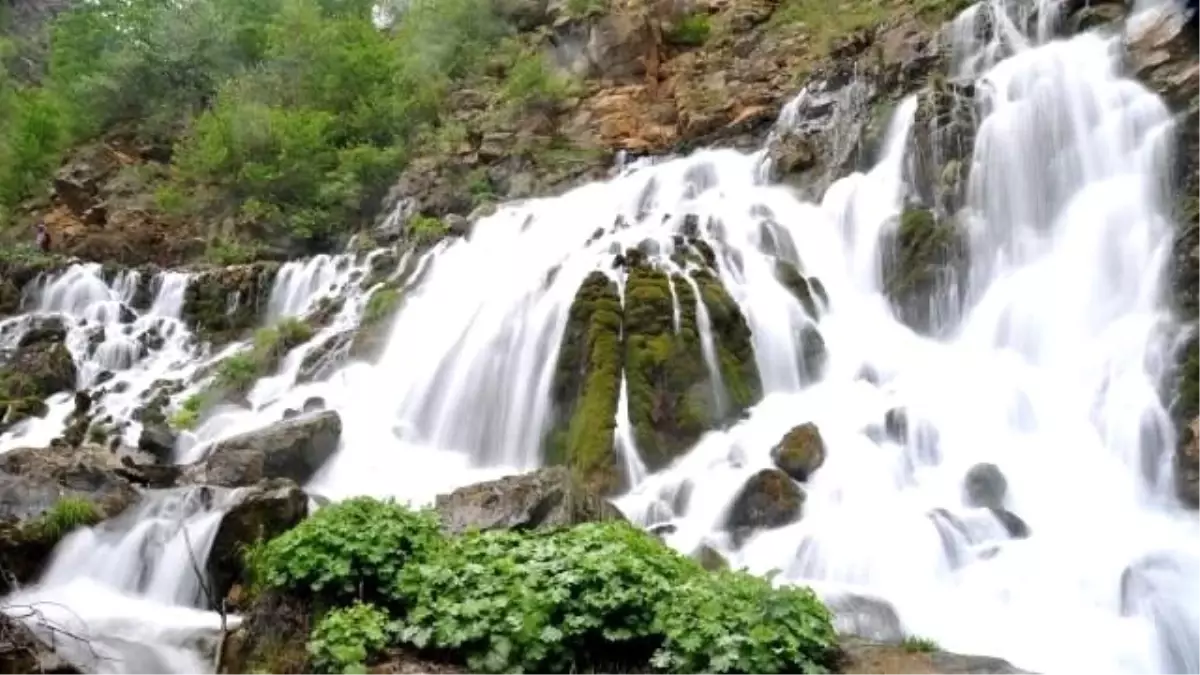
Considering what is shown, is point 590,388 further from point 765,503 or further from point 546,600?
point 546,600

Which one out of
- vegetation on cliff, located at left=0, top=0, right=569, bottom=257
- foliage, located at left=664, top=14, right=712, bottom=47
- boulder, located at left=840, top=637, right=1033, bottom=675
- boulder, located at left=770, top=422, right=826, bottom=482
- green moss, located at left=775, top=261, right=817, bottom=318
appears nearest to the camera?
boulder, located at left=840, top=637, right=1033, bottom=675

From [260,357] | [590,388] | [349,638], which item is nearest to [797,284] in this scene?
[590,388]

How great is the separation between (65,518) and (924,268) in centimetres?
1109

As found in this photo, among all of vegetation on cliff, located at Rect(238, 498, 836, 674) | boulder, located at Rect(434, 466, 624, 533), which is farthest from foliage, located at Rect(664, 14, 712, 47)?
vegetation on cliff, located at Rect(238, 498, 836, 674)

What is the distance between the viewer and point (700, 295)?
14148 millimetres

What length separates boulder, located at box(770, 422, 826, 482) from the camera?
1133cm

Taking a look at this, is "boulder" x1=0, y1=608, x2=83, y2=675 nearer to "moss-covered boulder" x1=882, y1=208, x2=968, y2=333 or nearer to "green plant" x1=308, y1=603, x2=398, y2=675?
"green plant" x1=308, y1=603, x2=398, y2=675

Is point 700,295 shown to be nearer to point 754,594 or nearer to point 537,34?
point 754,594

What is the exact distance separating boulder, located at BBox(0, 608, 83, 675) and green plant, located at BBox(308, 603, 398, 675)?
1.76 meters

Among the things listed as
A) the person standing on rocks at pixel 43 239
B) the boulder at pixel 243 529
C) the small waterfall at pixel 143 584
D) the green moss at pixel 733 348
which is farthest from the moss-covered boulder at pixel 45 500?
the person standing on rocks at pixel 43 239

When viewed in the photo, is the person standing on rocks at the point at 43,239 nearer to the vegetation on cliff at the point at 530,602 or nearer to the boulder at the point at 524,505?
the boulder at the point at 524,505

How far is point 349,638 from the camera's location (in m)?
6.91

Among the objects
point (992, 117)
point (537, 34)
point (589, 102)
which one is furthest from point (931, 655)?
point (537, 34)

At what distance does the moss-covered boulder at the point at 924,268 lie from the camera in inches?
583
